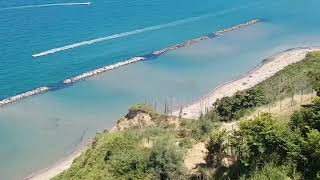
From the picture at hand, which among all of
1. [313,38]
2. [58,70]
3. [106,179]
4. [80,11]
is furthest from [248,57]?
[106,179]

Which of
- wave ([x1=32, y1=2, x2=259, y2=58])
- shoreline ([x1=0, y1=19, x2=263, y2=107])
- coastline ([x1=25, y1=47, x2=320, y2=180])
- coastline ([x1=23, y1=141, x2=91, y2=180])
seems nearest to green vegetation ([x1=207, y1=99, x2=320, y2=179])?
coastline ([x1=23, y1=141, x2=91, y2=180])

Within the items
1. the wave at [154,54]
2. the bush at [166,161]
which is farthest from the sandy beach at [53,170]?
the wave at [154,54]

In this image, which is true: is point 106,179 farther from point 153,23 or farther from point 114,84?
point 153,23

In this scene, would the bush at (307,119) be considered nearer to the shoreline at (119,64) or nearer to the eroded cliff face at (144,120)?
the eroded cliff face at (144,120)

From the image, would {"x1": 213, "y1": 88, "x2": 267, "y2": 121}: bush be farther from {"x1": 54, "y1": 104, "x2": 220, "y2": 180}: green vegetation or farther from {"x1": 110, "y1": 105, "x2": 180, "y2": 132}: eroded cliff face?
{"x1": 54, "y1": 104, "x2": 220, "y2": 180}: green vegetation

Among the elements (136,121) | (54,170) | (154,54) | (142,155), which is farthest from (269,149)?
(154,54)

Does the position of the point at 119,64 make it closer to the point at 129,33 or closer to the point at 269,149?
the point at 129,33
